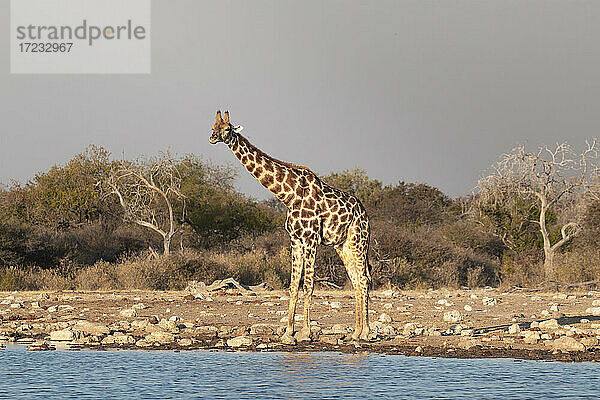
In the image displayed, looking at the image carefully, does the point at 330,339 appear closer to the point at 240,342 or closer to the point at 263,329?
the point at 240,342

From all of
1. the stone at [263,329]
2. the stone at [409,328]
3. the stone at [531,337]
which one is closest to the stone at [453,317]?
the stone at [409,328]

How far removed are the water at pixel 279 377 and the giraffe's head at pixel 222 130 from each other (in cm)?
328

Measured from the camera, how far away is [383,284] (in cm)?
2584

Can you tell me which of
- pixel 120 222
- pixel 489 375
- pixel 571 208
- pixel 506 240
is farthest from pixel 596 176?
pixel 489 375

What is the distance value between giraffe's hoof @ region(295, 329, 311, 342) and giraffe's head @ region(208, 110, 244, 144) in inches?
125

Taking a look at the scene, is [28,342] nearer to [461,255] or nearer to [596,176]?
[461,255]

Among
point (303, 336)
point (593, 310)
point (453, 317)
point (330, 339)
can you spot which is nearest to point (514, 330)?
point (453, 317)

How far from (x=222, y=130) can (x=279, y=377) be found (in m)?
4.44

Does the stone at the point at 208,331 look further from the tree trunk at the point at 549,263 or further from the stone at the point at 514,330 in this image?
the tree trunk at the point at 549,263

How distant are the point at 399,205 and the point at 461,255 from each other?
13415 millimetres

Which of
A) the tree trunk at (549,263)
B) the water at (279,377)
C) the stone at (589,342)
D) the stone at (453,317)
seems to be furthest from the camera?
the tree trunk at (549,263)

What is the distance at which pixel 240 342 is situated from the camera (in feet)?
43.2

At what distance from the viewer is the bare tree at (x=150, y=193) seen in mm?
31750

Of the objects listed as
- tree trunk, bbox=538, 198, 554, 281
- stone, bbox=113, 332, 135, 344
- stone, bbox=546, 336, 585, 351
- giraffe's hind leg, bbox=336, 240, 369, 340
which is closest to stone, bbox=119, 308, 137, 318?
stone, bbox=113, 332, 135, 344
